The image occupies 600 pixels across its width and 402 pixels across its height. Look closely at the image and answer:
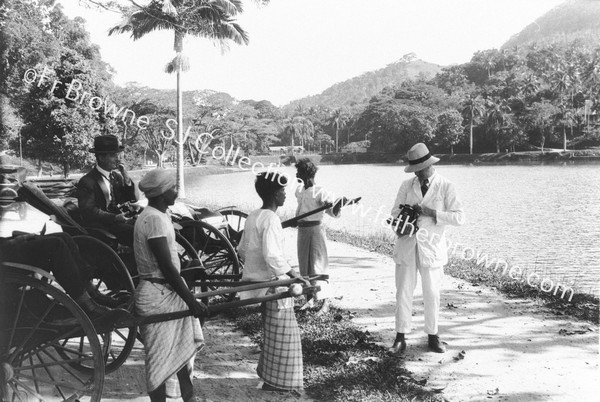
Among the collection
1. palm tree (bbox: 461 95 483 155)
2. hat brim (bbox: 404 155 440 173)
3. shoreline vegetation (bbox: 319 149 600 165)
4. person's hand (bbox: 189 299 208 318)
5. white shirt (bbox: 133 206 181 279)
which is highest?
palm tree (bbox: 461 95 483 155)

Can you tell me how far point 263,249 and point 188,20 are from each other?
199 inches

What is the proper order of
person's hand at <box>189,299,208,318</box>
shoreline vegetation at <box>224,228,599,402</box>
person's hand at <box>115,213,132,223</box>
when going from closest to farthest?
person's hand at <box>189,299,208,318</box> → shoreline vegetation at <box>224,228,599,402</box> → person's hand at <box>115,213,132,223</box>

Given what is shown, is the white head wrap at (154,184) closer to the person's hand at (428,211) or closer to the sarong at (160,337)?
the sarong at (160,337)

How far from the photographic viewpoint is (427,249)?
13.1 ft

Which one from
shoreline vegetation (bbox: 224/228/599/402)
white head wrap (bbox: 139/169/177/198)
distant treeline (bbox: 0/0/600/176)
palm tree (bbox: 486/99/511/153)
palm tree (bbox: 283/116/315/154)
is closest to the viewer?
white head wrap (bbox: 139/169/177/198)

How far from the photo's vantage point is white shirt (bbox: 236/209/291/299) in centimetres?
315

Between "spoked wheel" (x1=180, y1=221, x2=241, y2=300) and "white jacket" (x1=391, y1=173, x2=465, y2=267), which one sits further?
"spoked wheel" (x1=180, y1=221, x2=241, y2=300)

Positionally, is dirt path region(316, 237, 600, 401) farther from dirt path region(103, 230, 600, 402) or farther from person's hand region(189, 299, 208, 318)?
person's hand region(189, 299, 208, 318)

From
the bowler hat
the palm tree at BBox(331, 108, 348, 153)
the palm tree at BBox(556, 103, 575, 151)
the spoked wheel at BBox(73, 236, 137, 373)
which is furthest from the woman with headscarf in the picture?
the palm tree at BBox(331, 108, 348, 153)

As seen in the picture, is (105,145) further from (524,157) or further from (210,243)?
(524,157)

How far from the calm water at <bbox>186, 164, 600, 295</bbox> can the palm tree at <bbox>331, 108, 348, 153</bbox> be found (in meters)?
49.4

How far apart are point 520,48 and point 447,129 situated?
36144 mm

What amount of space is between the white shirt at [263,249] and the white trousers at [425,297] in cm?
126

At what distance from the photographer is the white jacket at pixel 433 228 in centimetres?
398
